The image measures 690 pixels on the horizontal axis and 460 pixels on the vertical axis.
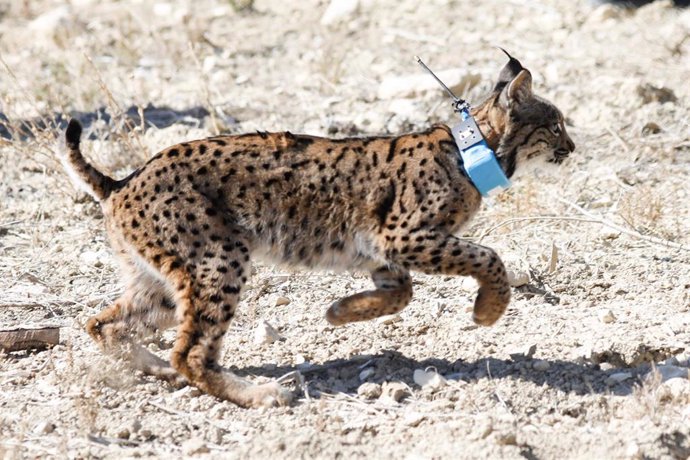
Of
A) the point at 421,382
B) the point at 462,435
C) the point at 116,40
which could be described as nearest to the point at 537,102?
the point at 421,382

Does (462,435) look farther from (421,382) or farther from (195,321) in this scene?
(195,321)

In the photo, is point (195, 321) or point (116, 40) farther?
point (116, 40)

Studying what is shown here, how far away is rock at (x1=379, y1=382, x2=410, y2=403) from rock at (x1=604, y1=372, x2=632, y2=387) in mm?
930

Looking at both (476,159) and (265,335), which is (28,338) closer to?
(265,335)

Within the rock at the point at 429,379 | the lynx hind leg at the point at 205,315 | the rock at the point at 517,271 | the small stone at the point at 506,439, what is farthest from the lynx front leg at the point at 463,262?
the small stone at the point at 506,439

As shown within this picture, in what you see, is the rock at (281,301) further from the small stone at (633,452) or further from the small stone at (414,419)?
the small stone at (633,452)

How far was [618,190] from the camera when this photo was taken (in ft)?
26.6

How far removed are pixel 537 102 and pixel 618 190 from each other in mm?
2130

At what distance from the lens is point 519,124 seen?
20.0ft

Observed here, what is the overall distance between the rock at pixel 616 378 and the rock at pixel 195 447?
188 cm

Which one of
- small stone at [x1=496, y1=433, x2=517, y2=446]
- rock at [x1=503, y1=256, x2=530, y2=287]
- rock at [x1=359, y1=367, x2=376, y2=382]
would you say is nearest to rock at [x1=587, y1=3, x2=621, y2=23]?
rock at [x1=503, y1=256, x2=530, y2=287]

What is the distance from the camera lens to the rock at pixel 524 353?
580 cm

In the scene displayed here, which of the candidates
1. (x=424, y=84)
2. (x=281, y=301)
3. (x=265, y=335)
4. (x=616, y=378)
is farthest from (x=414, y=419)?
(x=424, y=84)

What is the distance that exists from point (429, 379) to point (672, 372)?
1107 millimetres
